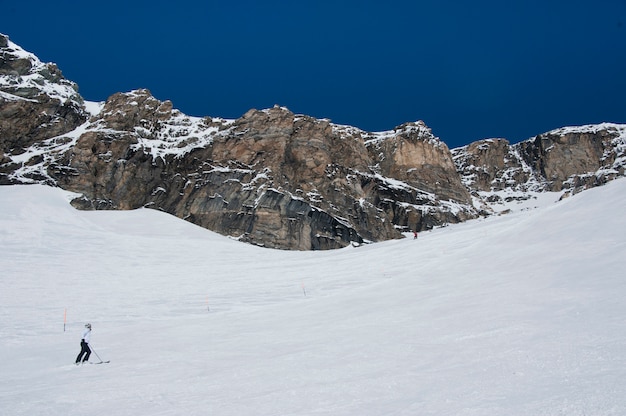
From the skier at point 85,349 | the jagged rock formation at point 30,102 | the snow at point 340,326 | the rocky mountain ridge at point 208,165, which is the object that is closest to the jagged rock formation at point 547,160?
the rocky mountain ridge at point 208,165

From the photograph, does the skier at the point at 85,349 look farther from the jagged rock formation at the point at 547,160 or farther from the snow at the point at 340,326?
the jagged rock formation at the point at 547,160

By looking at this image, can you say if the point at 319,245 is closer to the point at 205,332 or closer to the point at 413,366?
the point at 205,332

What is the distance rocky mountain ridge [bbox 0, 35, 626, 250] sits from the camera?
85.1 meters

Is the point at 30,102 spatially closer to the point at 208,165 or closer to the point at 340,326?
the point at 208,165

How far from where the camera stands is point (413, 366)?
1038 centimetres

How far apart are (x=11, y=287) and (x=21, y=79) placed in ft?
271

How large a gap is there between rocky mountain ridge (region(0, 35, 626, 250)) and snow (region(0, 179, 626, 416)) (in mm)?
50978

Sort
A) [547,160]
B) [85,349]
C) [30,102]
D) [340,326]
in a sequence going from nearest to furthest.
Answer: [85,349]
[340,326]
[30,102]
[547,160]

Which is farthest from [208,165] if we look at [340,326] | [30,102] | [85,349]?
[85,349]

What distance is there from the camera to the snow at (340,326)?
29.0 ft

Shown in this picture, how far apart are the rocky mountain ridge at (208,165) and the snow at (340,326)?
51.0 metres

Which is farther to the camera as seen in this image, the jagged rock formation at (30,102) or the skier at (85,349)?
the jagged rock formation at (30,102)

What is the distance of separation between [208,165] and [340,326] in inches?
3112

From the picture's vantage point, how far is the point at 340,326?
15.6 meters
